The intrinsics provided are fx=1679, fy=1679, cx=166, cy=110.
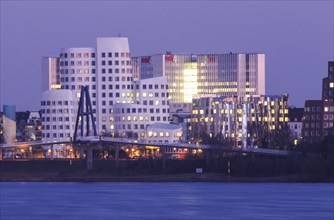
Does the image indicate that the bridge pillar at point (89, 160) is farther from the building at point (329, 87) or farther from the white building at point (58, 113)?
the building at point (329, 87)

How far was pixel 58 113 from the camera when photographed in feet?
646

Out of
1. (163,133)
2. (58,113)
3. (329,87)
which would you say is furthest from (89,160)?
(58,113)

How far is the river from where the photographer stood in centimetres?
10244

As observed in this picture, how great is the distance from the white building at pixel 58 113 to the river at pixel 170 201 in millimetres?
50570

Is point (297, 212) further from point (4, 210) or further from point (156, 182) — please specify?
point (156, 182)

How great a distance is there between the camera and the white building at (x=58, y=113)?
197 m

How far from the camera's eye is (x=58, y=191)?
13362 cm

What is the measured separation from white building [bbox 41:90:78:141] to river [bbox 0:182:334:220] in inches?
1991

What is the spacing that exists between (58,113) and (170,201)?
81.9 m

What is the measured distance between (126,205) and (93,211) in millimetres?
6246

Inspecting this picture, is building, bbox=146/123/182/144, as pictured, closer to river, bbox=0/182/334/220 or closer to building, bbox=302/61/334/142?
building, bbox=302/61/334/142

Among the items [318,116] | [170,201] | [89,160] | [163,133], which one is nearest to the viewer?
[170,201]

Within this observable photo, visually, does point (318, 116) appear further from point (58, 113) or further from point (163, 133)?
point (58, 113)

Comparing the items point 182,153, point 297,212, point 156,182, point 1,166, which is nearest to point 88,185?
point 156,182
